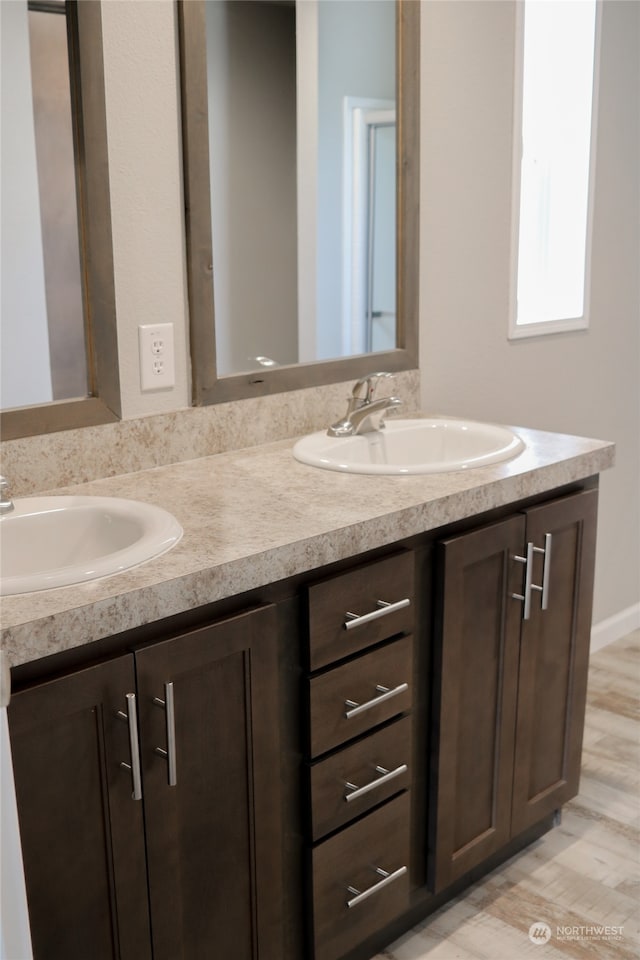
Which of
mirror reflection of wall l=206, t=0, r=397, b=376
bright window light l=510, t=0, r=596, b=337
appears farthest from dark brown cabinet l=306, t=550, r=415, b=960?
bright window light l=510, t=0, r=596, b=337

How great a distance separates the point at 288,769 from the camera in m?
1.51

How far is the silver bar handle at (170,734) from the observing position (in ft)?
4.17

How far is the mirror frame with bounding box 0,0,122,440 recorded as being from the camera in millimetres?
1593

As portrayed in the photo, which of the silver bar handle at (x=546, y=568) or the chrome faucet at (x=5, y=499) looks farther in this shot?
the silver bar handle at (x=546, y=568)

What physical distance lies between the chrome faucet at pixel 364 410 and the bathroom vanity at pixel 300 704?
4.7 inches

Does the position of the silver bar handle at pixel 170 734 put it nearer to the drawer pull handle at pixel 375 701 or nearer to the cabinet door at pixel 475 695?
the drawer pull handle at pixel 375 701

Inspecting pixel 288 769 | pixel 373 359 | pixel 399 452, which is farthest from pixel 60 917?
pixel 373 359

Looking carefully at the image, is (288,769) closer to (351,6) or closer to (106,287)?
(106,287)

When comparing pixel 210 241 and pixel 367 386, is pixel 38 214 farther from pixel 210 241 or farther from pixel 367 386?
pixel 367 386

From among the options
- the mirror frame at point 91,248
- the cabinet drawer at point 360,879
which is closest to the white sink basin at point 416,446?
the mirror frame at point 91,248

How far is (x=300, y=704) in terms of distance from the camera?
59.2 inches

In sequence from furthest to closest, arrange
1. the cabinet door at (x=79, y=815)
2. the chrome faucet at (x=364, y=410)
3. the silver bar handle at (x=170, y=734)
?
the chrome faucet at (x=364, y=410) → the silver bar handle at (x=170, y=734) → the cabinet door at (x=79, y=815)

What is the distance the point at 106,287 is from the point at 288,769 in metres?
0.84

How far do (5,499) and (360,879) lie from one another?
853 millimetres
